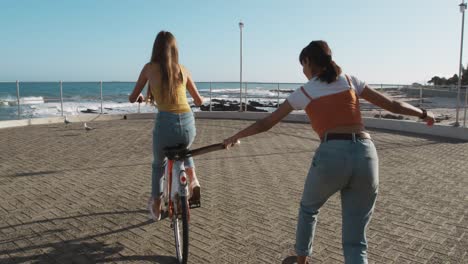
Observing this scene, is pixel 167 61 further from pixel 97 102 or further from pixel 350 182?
pixel 97 102

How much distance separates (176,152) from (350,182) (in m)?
1.54

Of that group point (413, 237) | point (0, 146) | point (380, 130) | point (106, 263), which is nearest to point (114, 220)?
point (106, 263)

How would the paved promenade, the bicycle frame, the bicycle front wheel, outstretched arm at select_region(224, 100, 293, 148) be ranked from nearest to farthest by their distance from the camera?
outstretched arm at select_region(224, 100, 293, 148) → the bicycle front wheel → the bicycle frame → the paved promenade

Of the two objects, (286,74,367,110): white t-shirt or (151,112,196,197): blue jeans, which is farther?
(151,112,196,197): blue jeans

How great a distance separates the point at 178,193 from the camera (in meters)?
3.50

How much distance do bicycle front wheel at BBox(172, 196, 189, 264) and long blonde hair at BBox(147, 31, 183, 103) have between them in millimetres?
936

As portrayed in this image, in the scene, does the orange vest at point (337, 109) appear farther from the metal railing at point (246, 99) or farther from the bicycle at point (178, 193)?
the metal railing at point (246, 99)

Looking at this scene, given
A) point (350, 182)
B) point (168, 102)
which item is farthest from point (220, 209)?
point (350, 182)

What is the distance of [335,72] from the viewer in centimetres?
259

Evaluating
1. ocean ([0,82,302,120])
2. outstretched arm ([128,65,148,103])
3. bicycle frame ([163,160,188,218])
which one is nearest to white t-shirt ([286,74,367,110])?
bicycle frame ([163,160,188,218])

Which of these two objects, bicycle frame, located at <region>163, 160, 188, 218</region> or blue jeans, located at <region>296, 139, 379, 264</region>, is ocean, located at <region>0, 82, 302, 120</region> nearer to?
bicycle frame, located at <region>163, 160, 188, 218</region>

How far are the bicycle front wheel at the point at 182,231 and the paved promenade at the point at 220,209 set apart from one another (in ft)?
0.48

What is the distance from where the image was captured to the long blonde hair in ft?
11.4

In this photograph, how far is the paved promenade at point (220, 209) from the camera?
3778 millimetres
